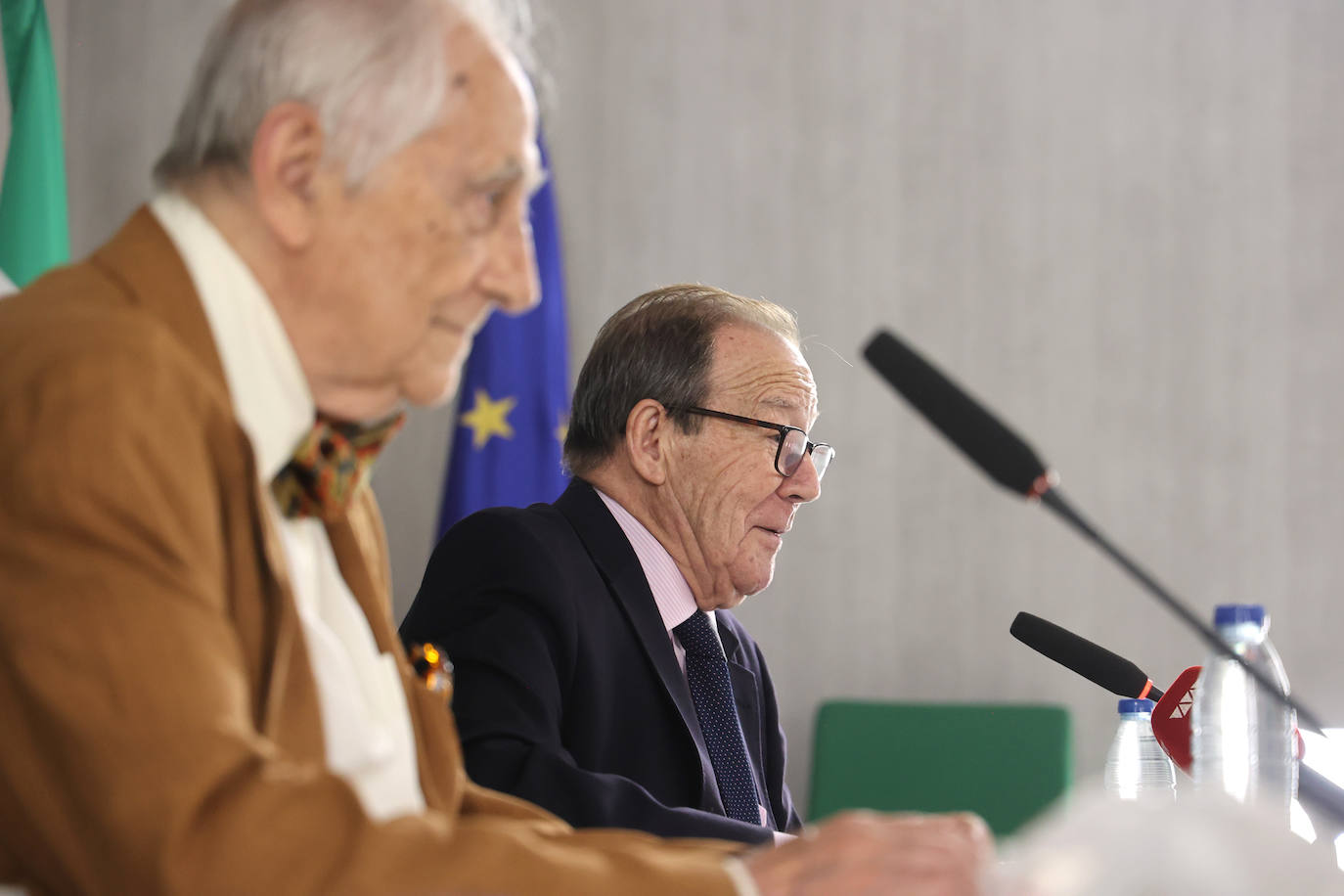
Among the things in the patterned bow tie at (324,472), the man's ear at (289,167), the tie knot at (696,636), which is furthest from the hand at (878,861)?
the tie knot at (696,636)

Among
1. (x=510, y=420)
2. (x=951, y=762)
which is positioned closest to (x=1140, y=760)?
(x=951, y=762)

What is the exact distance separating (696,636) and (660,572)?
11cm

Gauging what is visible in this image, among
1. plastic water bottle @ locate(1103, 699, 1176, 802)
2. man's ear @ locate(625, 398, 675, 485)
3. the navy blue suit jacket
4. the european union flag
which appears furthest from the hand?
the european union flag

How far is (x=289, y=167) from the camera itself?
36.2 inches

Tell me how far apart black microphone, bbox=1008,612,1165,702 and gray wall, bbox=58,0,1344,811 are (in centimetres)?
234

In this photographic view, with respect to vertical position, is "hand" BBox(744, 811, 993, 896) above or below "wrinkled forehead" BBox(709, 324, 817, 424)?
below

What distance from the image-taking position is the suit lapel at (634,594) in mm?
1728

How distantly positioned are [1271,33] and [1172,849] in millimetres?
3782

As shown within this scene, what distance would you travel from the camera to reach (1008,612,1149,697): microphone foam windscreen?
1437 millimetres

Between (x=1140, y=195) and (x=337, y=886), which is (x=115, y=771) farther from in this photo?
(x=1140, y=195)

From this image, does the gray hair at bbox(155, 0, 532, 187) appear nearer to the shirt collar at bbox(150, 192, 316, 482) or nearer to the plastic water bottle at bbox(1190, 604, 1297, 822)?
the shirt collar at bbox(150, 192, 316, 482)

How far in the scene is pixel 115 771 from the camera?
2.19 ft

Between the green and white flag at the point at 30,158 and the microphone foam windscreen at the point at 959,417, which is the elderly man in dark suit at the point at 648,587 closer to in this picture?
the microphone foam windscreen at the point at 959,417

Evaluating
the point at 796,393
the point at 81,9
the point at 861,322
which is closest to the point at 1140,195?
the point at 861,322
